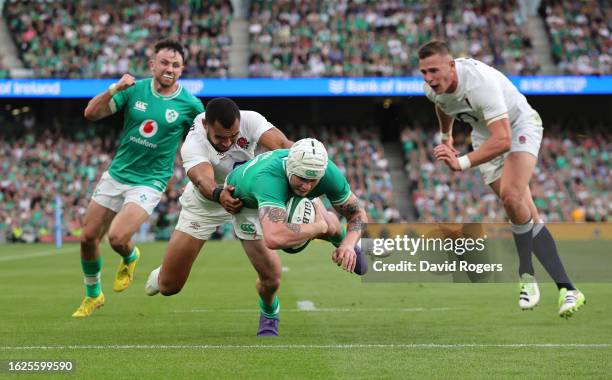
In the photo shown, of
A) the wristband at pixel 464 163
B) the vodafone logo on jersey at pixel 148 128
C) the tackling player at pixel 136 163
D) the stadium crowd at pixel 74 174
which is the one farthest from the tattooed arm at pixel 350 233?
the stadium crowd at pixel 74 174

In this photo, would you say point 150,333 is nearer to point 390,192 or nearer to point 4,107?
point 390,192

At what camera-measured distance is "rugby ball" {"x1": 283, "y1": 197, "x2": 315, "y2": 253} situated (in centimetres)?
793

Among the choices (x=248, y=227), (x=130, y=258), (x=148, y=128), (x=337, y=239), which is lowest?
(x=130, y=258)

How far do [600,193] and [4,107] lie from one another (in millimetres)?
24039

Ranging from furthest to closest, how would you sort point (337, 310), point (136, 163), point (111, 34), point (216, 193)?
point (111, 34), point (337, 310), point (136, 163), point (216, 193)

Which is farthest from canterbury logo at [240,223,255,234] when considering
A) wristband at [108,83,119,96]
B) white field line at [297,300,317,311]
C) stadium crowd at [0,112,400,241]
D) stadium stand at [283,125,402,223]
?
stadium crowd at [0,112,400,241]

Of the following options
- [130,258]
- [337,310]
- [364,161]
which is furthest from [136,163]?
[364,161]

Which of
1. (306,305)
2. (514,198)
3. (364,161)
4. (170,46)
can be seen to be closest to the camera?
(514,198)

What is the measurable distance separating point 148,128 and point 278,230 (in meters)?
3.54

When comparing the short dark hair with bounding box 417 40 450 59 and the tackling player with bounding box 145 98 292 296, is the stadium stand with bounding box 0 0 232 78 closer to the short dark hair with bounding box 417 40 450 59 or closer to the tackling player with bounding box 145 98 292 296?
the tackling player with bounding box 145 98 292 296

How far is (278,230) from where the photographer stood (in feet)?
24.6

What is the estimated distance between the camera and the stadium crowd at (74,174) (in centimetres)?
3528

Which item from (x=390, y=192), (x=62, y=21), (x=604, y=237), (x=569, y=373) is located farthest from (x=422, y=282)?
(x=62, y=21)

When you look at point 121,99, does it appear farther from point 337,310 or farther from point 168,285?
point 337,310
